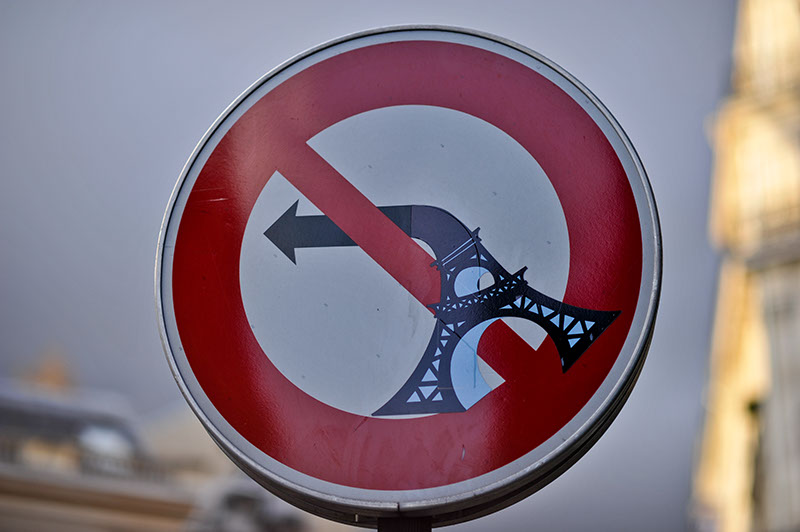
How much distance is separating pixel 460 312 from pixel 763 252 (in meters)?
12.7

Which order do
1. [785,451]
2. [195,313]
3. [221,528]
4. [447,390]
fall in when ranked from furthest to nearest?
[221,528] < [785,451] < [195,313] < [447,390]

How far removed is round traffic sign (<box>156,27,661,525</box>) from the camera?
55.8 inches

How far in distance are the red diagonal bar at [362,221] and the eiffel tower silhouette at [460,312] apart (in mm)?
15

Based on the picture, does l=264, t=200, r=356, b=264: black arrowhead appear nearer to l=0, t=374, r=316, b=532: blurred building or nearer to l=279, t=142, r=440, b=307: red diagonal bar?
l=279, t=142, r=440, b=307: red diagonal bar

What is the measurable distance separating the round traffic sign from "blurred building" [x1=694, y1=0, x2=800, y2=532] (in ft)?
35.5

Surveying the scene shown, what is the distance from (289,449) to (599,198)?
640 mm

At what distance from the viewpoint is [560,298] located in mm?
1495

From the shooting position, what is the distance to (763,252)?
13227mm

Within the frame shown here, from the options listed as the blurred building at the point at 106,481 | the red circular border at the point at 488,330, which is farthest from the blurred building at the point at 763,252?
the red circular border at the point at 488,330

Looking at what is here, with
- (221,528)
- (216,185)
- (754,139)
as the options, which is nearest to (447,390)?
(216,185)

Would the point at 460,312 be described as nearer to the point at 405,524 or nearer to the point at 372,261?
the point at 372,261

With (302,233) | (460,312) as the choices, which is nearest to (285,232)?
(302,233)

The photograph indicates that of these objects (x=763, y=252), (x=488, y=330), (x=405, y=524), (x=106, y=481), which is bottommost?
(x=405, y=524)

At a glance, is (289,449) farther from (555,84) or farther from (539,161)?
(555,84)
